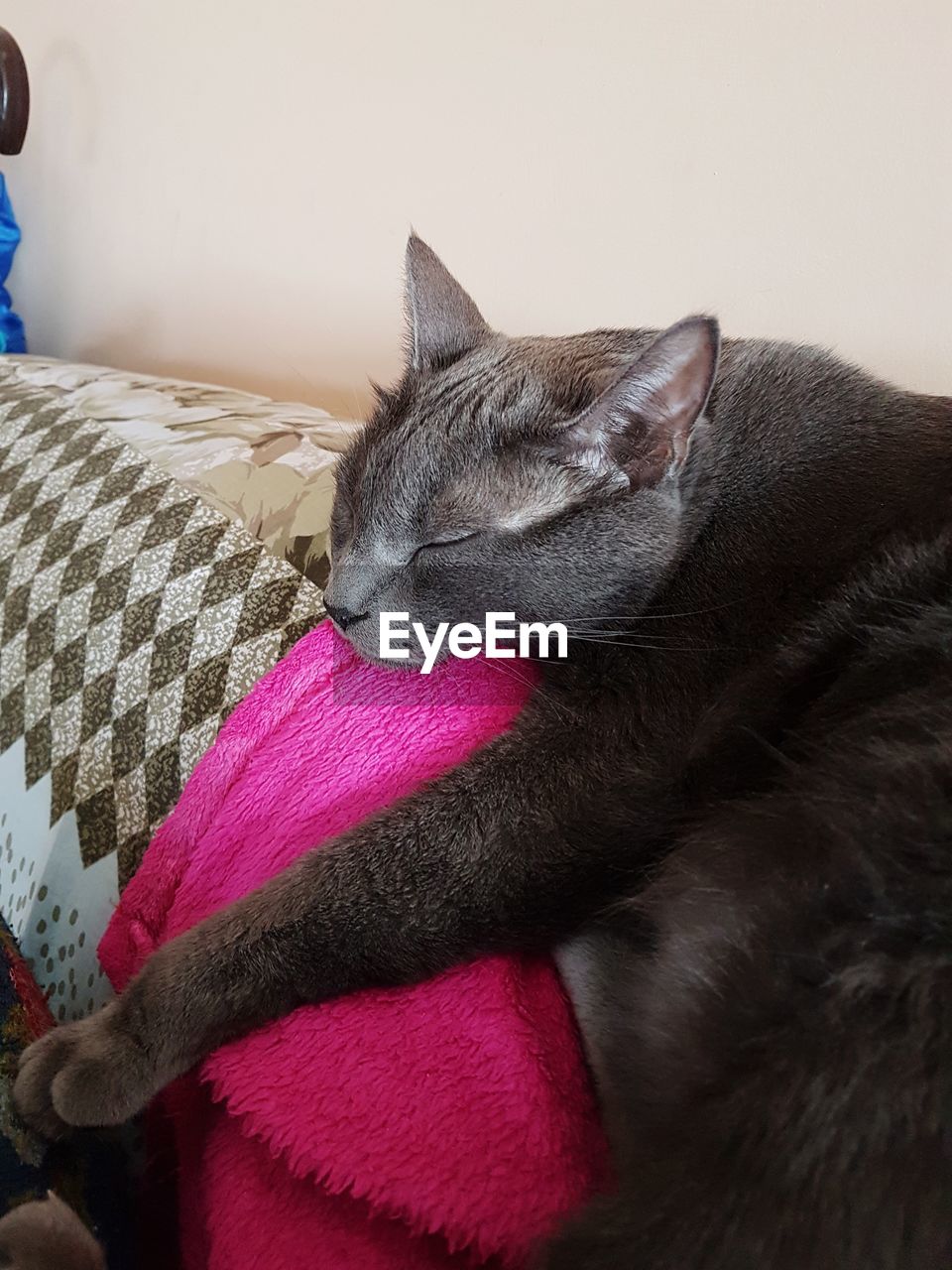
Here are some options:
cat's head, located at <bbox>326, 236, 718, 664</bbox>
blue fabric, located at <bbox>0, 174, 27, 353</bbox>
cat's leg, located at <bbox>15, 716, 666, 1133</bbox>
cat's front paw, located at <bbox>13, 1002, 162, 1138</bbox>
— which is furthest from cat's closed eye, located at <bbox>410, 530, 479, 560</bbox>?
blue fabric, located at <bbox>0, 174, 27, 353</bbox>

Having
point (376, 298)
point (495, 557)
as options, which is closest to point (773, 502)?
point (495, 557)

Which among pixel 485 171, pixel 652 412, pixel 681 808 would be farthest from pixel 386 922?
pixel 485 171

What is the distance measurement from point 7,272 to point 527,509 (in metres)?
2.15

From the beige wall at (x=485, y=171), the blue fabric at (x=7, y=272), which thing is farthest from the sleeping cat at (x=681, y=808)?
the blue fabric at (x=7, y=272)

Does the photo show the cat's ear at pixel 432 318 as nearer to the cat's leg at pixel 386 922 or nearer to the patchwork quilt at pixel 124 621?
the patchwork quilt at pixel 124 621

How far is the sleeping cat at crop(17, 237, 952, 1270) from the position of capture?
0.44m

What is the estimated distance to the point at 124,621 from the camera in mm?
985

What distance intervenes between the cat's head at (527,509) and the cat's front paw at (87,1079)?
0.38 meters

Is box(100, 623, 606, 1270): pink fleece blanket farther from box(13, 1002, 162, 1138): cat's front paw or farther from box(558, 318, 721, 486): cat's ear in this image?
box(558, 318, 721, 486): cat's ear

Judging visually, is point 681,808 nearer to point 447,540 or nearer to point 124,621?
point 447,540

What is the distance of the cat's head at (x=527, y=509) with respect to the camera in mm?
734

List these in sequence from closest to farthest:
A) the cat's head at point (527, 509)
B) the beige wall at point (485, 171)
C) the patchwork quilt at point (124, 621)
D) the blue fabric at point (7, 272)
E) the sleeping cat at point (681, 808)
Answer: the sleeping cat at point (681, 808)
the cat's head at point (527, 509)
the patchwork quilt at point (124, 621)
the beige wall at point (485, 171)
the blue fabric at point (7, 272)

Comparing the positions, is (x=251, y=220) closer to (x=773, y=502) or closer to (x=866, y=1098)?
(x=773, y=502)

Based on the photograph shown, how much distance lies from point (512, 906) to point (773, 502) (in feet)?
1.36
